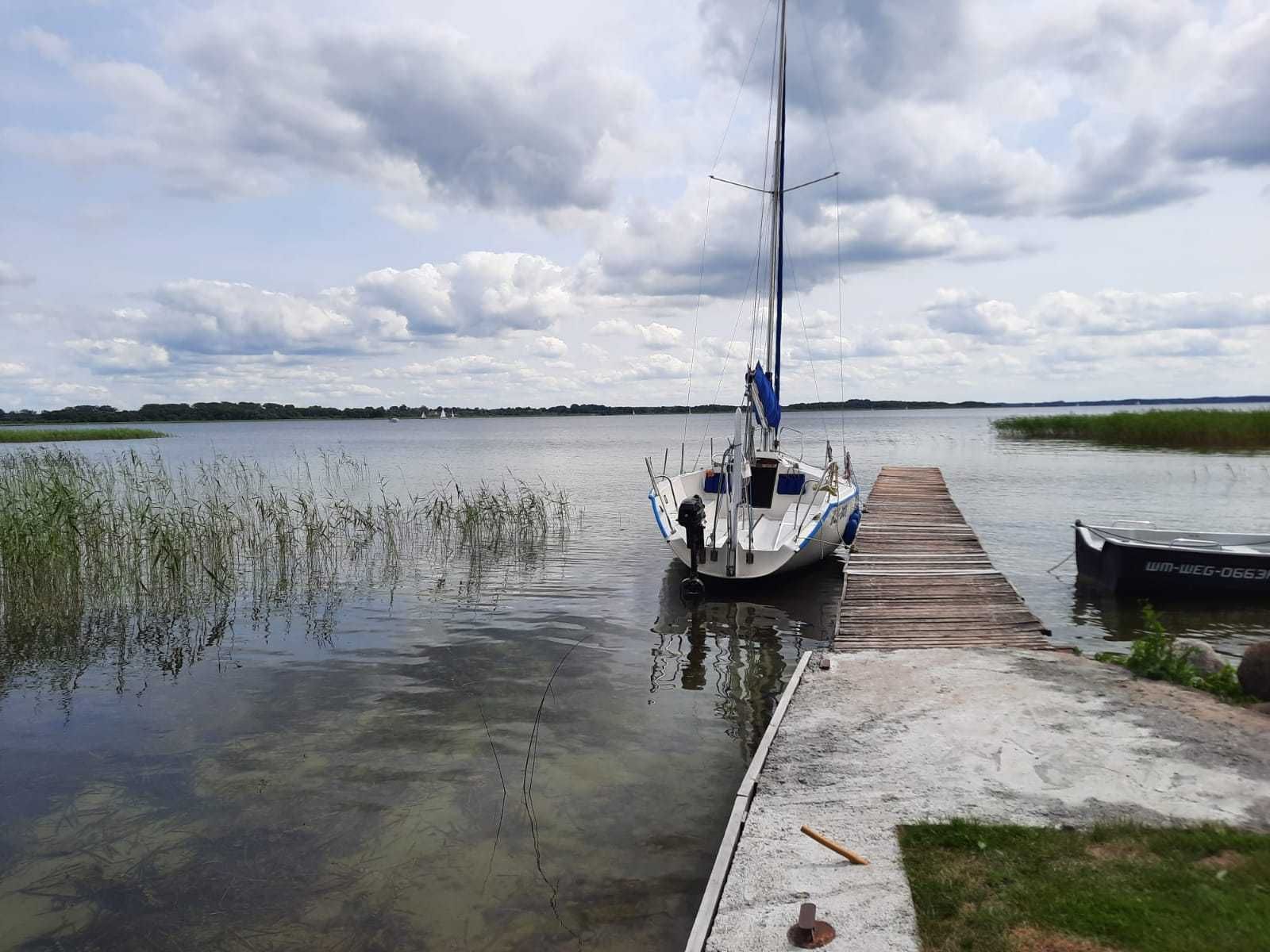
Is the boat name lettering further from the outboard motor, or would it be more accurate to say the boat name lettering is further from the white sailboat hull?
the outboard motor

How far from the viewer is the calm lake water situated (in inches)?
206

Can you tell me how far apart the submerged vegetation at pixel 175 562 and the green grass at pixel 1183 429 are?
38.6m

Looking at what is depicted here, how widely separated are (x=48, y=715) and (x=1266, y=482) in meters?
34.8

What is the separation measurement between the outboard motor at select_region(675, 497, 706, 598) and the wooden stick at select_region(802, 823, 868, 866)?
26.1 feet

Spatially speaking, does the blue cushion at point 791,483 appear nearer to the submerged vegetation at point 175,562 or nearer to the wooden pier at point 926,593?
the wooden pier at point 926,593

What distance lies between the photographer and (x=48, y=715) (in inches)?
331

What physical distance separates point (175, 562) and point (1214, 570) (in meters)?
17.0

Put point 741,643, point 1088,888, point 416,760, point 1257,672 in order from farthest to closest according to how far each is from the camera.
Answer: point 741,643 < point 416,760 < point 1257,672 < point 1088,888

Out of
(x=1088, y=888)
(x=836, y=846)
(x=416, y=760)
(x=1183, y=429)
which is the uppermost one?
(x=1183, y=429)

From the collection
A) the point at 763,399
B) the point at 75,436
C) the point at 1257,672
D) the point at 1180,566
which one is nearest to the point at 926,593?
the point at 1257,672

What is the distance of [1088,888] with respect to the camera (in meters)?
3.88

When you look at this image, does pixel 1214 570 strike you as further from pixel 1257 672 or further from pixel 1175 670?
pixel 1257 672

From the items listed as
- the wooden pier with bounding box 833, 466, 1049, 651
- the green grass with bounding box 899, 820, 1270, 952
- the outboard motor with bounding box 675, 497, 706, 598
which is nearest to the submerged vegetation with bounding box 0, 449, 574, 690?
the outboard motor with bounding box 675, 497, 706, 598

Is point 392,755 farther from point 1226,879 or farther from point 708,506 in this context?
point 708,506
